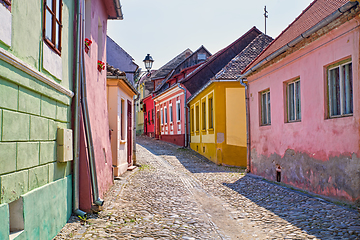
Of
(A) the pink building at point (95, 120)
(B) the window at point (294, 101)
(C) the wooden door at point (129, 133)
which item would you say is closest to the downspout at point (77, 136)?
(A) the pink building at point (95, 120)

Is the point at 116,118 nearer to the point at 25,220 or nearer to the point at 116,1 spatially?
the point at 116,1

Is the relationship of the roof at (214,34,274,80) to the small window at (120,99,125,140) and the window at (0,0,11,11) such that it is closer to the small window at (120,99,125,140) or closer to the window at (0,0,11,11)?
the small window at (120,99,125,140)

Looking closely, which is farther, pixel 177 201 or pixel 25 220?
pixel 177 201

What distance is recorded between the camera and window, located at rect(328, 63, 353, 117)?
7.44 m

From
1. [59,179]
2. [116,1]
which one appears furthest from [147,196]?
[116,1]

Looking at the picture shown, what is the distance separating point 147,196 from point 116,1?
519cm

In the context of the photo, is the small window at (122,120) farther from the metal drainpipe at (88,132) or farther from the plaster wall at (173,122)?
the plaster wall at (173,122)

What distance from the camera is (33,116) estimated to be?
4.38 metres

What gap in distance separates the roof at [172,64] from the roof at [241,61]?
20.0 metres

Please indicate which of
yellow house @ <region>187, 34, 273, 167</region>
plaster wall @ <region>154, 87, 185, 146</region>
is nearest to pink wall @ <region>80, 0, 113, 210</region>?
yellow house @ <region>187, 34, 273, 167</region>

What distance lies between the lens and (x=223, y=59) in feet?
81.6

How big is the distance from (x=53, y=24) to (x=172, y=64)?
3599 cm

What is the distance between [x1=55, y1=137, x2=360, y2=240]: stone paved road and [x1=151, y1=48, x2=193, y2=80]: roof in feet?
99.6

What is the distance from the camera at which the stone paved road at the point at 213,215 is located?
5.42 metres
